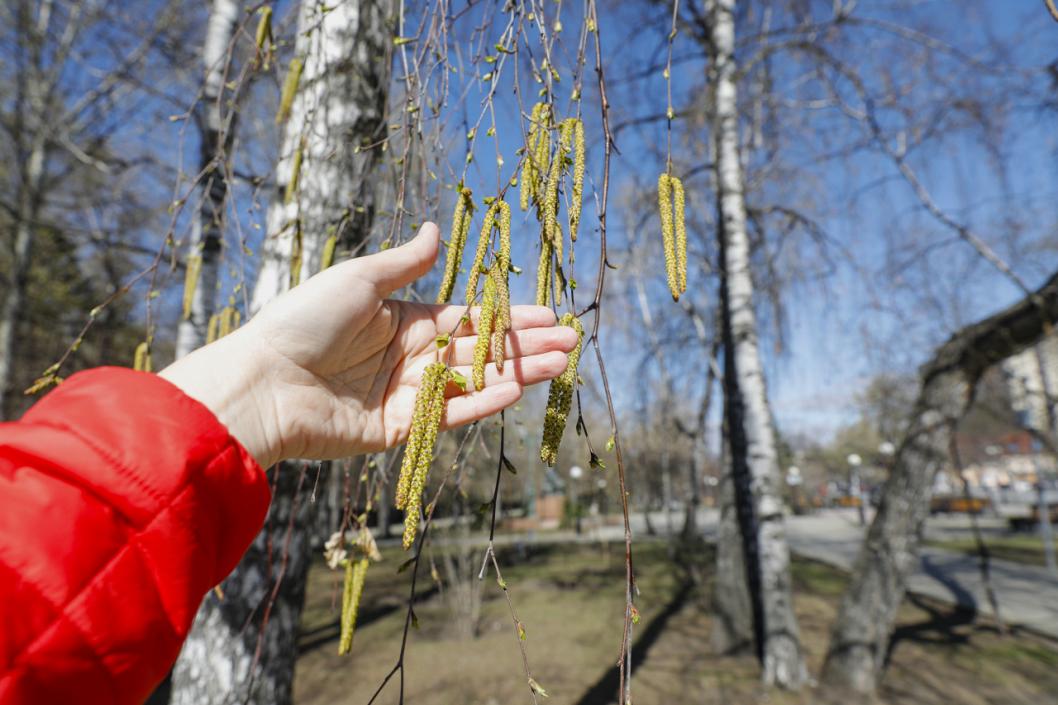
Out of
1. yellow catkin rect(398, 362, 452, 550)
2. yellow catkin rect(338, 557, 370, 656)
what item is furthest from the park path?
yellow catkin rect(398, 362, 452, 550)

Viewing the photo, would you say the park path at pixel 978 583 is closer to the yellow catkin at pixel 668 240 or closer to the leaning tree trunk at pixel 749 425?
the leaning tree trunk at pixel 749 425

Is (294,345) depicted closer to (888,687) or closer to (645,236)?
(888,687)

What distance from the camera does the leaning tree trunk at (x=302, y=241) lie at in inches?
80.3

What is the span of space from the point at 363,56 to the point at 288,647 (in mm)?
2365

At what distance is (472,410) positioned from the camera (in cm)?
113

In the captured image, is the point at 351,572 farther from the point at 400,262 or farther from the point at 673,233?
the point at 673,233

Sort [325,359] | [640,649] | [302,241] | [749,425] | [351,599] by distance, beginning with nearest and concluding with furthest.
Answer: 1. [325,359]
2. [351,599]
3. [302,241]
4. [749,425]
5. [640,649]

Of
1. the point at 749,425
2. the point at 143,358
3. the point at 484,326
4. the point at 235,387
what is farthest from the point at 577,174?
the point at 749,425

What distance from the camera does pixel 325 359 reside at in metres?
1.20

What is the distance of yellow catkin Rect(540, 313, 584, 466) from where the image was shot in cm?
91

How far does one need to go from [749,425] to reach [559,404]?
4128 mm

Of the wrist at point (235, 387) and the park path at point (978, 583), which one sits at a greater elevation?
the wrist at point (235, 387)

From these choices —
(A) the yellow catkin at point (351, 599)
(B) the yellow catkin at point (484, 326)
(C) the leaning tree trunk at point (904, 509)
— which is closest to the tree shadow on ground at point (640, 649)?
(C) the leaning tree trunk at point (904, 509)

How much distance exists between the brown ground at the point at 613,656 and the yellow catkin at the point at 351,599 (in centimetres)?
382
